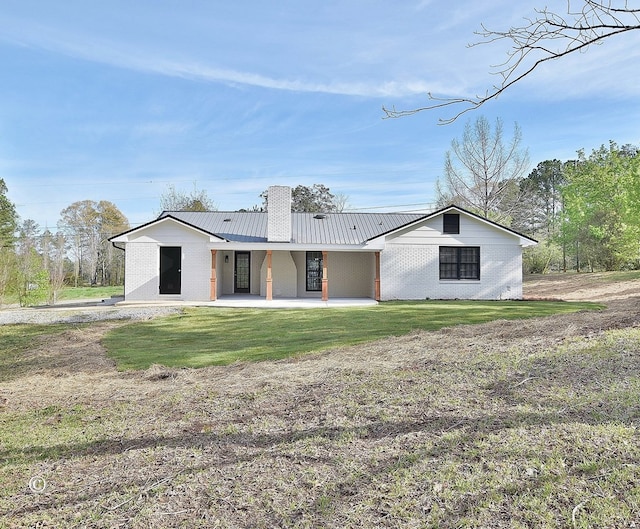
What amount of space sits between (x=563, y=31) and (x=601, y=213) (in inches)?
1066

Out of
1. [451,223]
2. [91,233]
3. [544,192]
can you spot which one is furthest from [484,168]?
[91,233]

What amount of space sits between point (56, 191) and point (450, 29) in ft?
157

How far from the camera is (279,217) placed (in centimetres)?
1906

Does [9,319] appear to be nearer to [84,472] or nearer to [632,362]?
[84,472]

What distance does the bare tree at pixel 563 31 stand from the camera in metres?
3.01

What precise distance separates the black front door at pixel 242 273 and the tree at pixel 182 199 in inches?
699

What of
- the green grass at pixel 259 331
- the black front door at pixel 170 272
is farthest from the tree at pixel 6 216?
the green grass at pixel 259 331

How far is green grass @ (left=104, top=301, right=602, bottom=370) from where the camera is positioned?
24.4ft

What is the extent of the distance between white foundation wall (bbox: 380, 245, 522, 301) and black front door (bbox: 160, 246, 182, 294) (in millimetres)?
8356

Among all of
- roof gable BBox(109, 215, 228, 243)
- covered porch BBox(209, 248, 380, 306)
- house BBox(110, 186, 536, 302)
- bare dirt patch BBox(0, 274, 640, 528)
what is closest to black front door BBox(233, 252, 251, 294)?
covered porch BBox(209, 248, 380, 306)

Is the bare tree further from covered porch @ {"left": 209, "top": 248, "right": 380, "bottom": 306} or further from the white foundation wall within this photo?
covered porch @ {"left": 209, "top": 248, "right": 380, "bottom": 306}

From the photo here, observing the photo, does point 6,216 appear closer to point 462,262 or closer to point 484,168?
point 462,262

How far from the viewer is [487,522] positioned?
7.89 ft

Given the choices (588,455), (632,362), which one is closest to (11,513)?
(588,455)
